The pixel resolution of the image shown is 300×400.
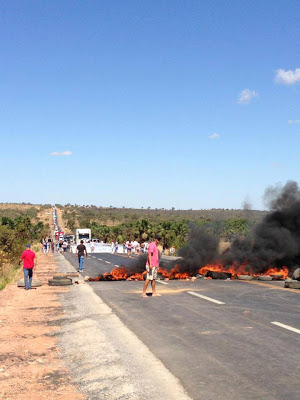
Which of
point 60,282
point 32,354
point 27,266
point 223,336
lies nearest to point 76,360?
point 32,354

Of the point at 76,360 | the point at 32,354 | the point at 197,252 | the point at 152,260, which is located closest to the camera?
the point at 76,360

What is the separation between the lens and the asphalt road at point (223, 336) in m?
5.62

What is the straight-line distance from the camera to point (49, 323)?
10.2 m

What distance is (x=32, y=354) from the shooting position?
749cm

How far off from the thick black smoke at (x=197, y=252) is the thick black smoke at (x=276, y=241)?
2.40 ft

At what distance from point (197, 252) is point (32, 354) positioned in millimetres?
14971

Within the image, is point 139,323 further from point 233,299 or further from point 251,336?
point 233,299

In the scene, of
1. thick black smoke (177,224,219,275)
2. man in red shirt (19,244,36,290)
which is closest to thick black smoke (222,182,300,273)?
thick black smoke (177,224,219,275)

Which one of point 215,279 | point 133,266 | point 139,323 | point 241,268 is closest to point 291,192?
point 241,268

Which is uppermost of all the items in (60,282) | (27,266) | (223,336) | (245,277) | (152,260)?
(152,260)

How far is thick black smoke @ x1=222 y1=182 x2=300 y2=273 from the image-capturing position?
21625 millimetres

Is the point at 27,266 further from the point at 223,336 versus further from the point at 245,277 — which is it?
the point at 223,336

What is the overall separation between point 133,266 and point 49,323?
11659 millimetres

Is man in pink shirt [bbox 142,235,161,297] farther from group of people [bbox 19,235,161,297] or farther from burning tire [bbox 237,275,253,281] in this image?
burning tire [bbox 237,275,253,281]
